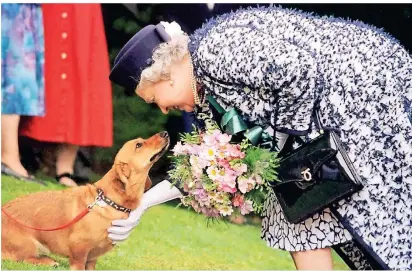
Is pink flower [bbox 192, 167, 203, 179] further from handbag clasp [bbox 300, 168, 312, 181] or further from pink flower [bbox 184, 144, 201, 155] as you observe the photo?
handbag clasp [bbox 300, 168, 312, 181]

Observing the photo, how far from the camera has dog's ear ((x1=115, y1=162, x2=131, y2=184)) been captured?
3059mm

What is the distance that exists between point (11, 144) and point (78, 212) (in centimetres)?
47

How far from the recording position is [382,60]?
8.10 feet

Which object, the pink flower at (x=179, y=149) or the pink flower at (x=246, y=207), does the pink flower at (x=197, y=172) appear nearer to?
the pink flower at (x=179, y=149)

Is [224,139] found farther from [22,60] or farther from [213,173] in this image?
[22,60]

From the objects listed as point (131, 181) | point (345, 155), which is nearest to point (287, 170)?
point (345, 155)

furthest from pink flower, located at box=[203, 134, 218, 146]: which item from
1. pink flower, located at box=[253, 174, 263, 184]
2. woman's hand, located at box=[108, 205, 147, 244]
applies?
woman's hand, located at box=[108, 205, 147, 244]

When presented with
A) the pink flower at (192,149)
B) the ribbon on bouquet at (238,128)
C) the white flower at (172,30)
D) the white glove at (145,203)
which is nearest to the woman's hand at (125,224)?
the white glove at (145,203)

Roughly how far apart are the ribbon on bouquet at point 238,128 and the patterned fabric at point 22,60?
3.38 ft

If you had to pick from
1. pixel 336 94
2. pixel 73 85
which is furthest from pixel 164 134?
pixel 336 94

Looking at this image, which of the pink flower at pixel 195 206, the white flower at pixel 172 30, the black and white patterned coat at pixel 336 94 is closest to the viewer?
the black and white patterned coat at pixel 336 94

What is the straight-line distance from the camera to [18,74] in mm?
3160

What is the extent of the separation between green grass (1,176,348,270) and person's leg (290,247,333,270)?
0.46 metres

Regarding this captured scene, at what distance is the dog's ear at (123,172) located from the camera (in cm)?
306
